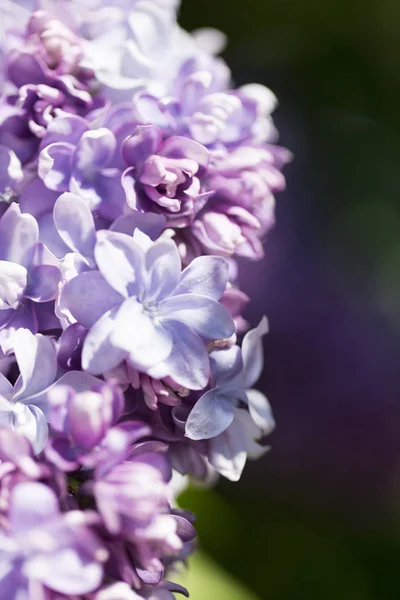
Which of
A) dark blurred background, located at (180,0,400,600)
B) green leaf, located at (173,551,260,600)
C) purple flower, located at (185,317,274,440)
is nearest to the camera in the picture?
purple flower, located at (185,317,274,440)

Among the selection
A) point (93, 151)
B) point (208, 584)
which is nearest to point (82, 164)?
point (93, 151)

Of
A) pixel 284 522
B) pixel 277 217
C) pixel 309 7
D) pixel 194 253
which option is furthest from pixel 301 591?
pixel 309 7

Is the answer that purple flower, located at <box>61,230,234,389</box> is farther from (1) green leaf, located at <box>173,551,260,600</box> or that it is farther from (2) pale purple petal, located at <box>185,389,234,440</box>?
(1) green leaf, located at <box>173,551,260,600</box>

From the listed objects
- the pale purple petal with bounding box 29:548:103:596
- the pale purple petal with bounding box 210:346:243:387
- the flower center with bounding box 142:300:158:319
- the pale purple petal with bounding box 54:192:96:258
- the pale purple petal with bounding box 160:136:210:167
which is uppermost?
the pale purple petal with bounding box 160:136:210:167

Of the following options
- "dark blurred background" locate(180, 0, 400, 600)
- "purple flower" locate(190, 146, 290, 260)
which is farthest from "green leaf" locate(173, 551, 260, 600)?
"purple flower" locate(190, 146, 290, 260)

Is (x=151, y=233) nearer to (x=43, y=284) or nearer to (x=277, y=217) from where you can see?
(x=43, y=284)
